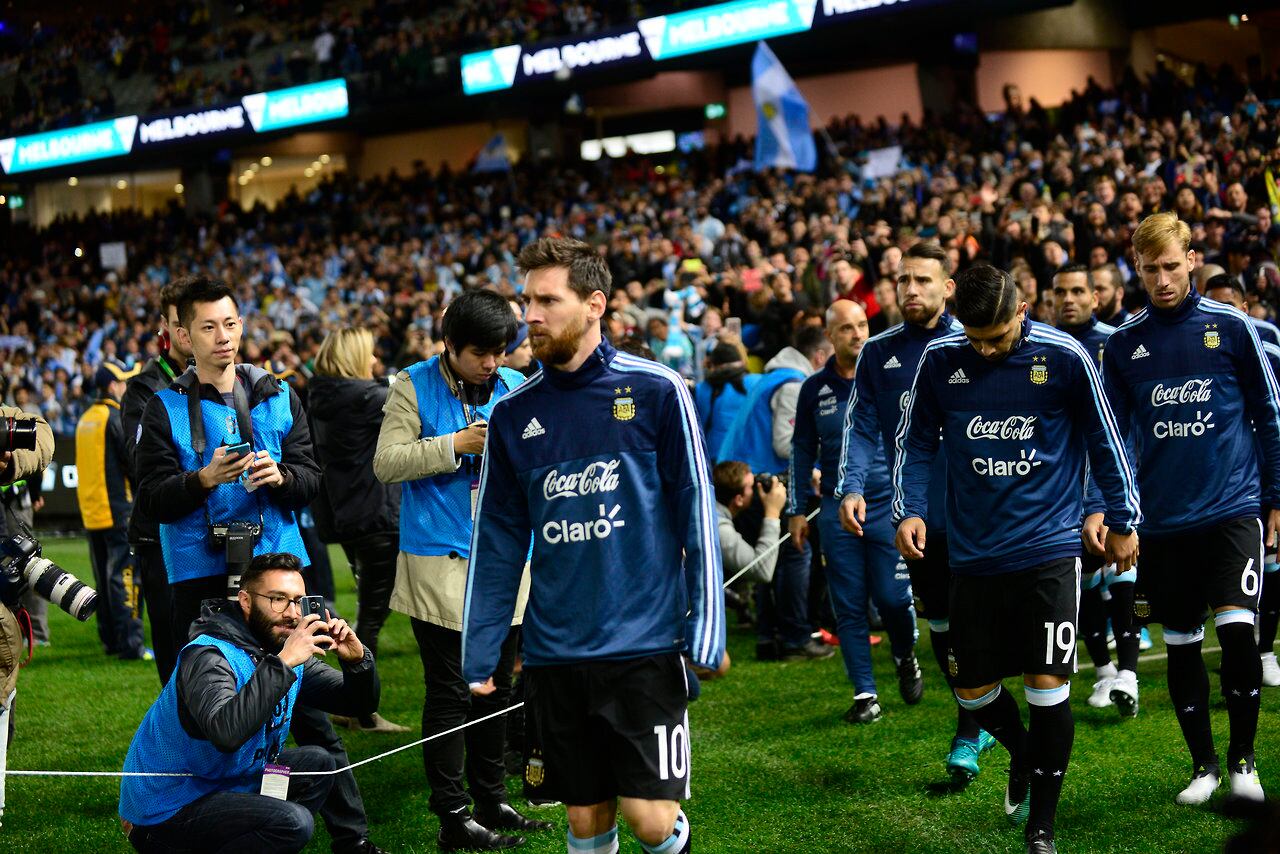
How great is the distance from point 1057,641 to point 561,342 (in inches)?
93.4

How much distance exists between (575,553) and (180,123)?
3366 cm

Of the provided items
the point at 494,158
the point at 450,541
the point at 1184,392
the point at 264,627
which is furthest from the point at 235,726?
the point at 494,158

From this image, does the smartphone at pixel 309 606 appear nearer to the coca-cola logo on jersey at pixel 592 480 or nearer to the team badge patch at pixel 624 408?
the coca-cola logo on jersey at pixel 592 480

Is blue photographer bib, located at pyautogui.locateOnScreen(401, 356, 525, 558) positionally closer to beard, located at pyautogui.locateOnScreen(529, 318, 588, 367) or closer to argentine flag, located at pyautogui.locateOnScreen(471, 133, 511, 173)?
beard, located at pyautogui.locateOnScreen(529, 318, 588, 367)

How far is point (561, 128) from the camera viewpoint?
3438 cm

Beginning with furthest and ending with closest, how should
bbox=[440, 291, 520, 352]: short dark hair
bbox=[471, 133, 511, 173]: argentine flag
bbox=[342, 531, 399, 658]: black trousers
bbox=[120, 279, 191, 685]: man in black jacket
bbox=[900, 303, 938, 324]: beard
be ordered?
bbox=[471, 133, 511, 173]: argentine flag
bbox=[342, 531, 399, 658]: black trousers
bbox=[900, 303, 938, 324]: beard
bbox=[120, 279, 191, 685]: man in black jacket
bbox=[440, 291, 520, 352]: short dark hair

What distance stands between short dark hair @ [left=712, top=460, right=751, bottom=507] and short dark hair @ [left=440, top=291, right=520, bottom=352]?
331cm

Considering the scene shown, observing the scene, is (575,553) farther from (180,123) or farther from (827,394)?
(180,123)

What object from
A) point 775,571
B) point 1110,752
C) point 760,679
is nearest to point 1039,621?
point 1110,752

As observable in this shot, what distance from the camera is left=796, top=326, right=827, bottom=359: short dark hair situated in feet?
32.1

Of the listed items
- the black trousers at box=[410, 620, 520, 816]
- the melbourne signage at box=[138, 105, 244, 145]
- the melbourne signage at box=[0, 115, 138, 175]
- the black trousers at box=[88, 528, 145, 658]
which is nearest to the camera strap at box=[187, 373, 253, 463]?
the black trousers at box=[410, 620, 520, 816]

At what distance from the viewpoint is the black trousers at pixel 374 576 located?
8.32 metres

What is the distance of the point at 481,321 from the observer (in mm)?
5453

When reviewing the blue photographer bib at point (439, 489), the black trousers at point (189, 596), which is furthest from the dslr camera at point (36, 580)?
the blue photographer bib at point (439, 489)
